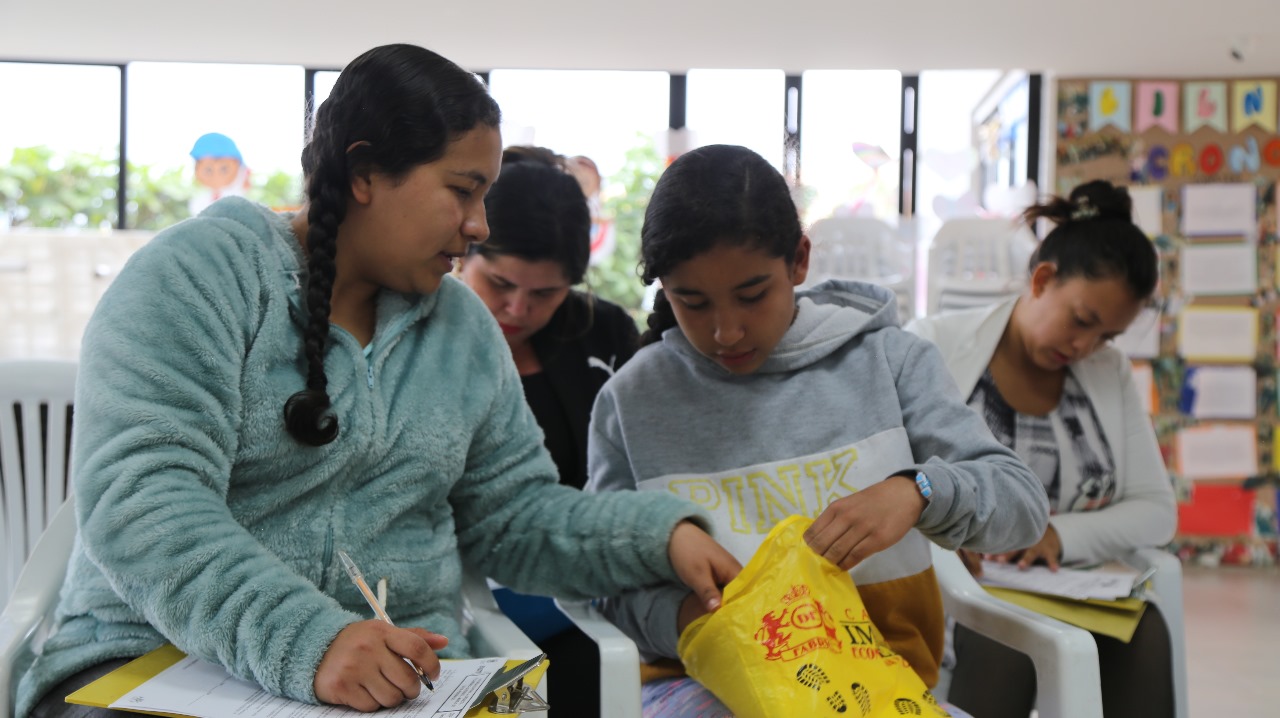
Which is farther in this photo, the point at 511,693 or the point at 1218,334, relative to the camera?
the point at 1218,334

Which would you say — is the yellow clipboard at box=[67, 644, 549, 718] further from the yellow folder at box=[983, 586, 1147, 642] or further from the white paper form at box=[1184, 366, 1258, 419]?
the white paper form at box=[1184, 366, 1258, 419]

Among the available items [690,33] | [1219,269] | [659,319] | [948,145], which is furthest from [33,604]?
[948,145]

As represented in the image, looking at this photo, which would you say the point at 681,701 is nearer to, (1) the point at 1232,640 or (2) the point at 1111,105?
(1) the point at 1232,640

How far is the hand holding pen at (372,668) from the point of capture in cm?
97

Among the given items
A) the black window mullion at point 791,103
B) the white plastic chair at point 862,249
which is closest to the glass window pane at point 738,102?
the black window mullion at point 791,103

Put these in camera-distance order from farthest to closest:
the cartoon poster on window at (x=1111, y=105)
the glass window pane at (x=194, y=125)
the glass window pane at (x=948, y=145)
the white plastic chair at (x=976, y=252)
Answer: the glass window pane at (x=194, y=125)
the glass window pane at (x=948, y=145)
the cartoon poster on window at (x=1111, y=105)
the white plastic chair at (x=976, y=252)

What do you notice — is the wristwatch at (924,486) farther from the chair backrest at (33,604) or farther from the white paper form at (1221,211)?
the white paper form at (1221,211)

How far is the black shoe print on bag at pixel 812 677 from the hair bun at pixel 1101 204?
4.34ft

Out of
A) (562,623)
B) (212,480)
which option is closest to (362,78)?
(212,480)

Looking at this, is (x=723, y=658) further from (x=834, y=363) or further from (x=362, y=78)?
(x=362, y=78)

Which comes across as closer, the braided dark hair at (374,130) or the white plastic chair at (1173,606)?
the braided dark hair at (374,130)

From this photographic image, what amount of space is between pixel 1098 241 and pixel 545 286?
1024 millimetres

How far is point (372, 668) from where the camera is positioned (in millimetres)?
983

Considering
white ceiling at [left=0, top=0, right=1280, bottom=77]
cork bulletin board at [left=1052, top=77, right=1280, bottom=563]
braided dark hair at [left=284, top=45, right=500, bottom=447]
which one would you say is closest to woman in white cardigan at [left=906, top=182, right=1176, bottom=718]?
braided dark hair at [left=284, top=45, right=500, bottom=447]
